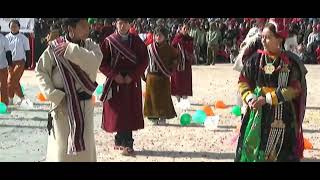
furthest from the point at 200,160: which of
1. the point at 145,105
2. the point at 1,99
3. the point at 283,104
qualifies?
the point at 1,99

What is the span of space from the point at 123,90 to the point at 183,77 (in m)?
5.10

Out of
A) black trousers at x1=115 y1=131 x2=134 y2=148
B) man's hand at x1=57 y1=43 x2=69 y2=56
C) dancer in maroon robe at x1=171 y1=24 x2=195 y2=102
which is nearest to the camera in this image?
man's hand at x1=57 y1=43 x2=69 y2=56

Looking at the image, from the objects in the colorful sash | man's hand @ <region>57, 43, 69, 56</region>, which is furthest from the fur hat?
the colorful sash

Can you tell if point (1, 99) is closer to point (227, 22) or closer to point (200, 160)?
point (200, 160)

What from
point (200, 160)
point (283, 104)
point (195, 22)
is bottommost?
point (200, 160)

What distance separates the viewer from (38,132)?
32.5 ft

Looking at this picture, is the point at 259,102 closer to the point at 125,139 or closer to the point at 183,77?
the point at 125,139

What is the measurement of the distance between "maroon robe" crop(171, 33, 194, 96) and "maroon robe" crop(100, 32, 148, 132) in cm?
476

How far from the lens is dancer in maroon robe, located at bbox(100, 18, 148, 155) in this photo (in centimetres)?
827

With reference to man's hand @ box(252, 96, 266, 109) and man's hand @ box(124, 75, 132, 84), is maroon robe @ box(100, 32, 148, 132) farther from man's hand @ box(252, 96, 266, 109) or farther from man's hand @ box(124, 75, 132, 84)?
man's hand @ box(252, 96, 266, 109)

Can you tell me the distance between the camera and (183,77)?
13.4 metres

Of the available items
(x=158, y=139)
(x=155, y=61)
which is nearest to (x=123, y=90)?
(x=158, y=139)

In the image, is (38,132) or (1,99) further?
(1,99)

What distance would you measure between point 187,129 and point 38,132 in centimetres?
231
